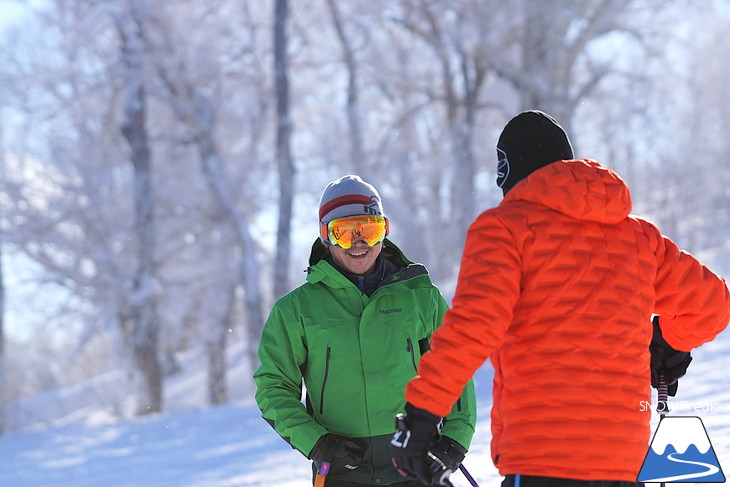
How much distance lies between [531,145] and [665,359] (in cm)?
81

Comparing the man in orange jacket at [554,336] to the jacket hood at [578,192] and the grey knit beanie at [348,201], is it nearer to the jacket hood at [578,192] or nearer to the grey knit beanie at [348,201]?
the jacket hood at [578,192]

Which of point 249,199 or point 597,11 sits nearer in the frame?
point 597,11

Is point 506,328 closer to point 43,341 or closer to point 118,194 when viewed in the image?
point 118,194

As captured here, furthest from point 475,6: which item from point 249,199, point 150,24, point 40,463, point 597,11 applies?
point 40,463

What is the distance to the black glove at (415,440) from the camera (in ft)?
7.47

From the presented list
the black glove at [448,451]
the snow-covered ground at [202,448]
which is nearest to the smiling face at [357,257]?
the black glove at [448,451]

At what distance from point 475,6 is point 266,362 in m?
15.5

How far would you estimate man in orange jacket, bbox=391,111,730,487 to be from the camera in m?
2.24

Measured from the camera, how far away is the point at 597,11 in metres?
16.5

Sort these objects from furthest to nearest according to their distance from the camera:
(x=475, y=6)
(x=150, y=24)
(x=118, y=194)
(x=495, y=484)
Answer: (x=118, y=194), (x=150, y=24), (x=475, y=6), (x=495, y=484)

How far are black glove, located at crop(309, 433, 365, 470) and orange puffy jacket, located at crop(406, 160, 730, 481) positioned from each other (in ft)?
2.49

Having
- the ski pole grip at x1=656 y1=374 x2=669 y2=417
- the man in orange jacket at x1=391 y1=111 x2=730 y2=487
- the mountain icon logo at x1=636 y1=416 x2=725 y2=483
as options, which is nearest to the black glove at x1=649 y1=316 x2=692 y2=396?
the ski pole grip at x1=656 y1=374 x2=669 y2=417

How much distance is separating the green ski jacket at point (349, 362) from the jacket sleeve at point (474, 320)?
2.71ft

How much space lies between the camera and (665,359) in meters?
2.79
